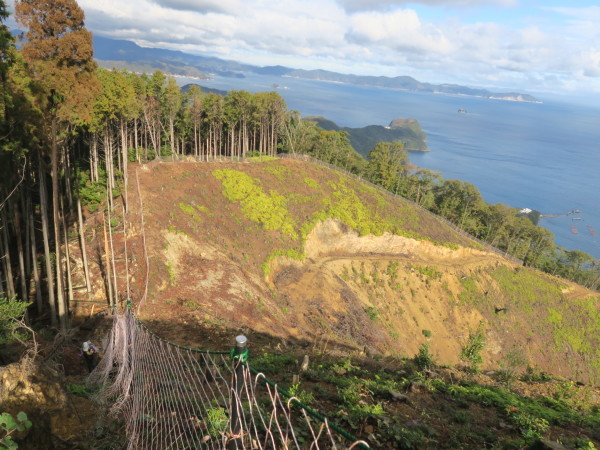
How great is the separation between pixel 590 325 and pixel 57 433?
47221 millimetres

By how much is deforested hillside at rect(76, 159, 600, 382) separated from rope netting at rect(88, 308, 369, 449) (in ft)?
18.3

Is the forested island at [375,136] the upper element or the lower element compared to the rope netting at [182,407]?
upper

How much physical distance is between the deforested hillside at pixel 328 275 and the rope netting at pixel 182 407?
5.58 metres

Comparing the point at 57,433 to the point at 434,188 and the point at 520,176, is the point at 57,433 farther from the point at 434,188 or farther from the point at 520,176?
the point at 520,176

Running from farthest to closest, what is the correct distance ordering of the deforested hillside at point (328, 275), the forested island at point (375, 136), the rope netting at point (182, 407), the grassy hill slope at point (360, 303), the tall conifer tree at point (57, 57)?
the forested island at point (375, 136), the deforested hillside at point (328, 275), the tall conifer tree at point (57, 57), the grassy hill slope at point (360, 303), the rope netting at point (182, 407)

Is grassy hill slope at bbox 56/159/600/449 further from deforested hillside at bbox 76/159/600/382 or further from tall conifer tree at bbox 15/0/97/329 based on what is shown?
tall conifer tree at bbox 15/0/97/329

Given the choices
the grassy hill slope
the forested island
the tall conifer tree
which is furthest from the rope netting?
the forested island

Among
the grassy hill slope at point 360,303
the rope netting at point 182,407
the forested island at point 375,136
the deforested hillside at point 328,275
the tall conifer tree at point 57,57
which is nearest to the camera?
the rope netting at point 182,407

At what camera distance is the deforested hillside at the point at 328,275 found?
17859 mm

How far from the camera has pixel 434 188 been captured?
54.5 m

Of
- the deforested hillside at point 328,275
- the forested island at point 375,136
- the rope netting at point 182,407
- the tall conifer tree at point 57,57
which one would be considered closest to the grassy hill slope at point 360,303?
the deforested hillside at point 328,275

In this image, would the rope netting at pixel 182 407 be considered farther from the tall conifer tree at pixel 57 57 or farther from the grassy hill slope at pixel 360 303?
the tall conifer tree at pixel 57 57

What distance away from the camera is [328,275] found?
26.6m

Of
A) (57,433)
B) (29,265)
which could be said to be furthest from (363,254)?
(57,433)
